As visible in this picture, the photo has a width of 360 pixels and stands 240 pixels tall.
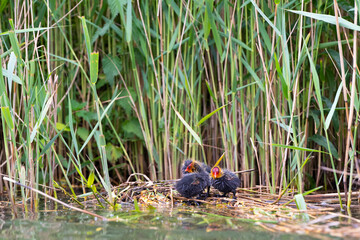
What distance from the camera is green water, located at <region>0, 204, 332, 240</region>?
236 centimetres

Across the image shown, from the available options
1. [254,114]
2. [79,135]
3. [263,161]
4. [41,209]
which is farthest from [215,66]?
[41,209]

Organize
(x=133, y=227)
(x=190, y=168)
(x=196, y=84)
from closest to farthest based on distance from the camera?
1. (x=133, y=227)
2. (x=190, y=168)
3. (x=196, y=84)

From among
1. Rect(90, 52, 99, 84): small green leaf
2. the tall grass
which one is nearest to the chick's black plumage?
the tall grass

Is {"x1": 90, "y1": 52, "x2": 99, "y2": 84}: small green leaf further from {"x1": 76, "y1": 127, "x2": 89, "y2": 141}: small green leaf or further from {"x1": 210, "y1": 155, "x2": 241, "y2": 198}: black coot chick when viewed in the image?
{"x1": 76, "y1": 127, "x2": 89, "y2": 141}: small green leaf

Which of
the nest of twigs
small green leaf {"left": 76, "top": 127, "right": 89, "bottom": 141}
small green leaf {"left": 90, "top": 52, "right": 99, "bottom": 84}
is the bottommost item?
the nest of twigs

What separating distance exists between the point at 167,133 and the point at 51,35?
5.88 ft

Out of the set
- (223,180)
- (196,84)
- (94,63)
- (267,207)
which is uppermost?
(94,63)

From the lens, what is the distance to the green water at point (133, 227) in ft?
7.74

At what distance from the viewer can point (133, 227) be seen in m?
2.59

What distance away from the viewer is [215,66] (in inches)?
201

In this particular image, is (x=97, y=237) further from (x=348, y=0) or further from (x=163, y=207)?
(x=348, y=0)

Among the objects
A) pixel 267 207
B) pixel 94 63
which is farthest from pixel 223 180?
pixel 94 63

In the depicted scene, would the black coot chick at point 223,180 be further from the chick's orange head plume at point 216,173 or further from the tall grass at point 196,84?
the tall grass at point 196,84

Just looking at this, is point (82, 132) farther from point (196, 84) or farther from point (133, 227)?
point (133, 227)
